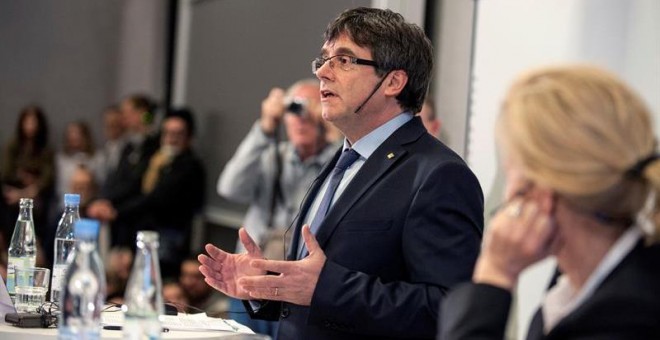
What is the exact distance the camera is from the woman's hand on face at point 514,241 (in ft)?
6.13

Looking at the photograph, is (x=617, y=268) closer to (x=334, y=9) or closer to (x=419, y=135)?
(x=419, y=135)

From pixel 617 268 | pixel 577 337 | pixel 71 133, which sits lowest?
pixel 71 133

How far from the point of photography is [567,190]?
1.78m

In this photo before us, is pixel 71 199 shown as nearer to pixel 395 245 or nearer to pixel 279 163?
pixel 395 245

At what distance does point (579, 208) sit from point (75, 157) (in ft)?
23.7

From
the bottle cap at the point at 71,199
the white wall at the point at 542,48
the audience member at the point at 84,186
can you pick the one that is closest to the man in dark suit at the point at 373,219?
the bottle cap at the point at 71,199

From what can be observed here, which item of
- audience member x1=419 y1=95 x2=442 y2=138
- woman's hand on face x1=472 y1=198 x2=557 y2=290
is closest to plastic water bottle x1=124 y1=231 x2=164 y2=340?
woman's hand on face x1=472 y1=198 x2=557 y2=290

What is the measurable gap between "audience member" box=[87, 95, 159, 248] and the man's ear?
15.6 feet

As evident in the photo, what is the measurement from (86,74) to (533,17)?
20.3 feet

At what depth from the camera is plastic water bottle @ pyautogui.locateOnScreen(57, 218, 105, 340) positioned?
2057mm

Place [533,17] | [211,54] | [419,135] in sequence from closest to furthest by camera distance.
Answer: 1. [419,135]
2. [533,17]
3. [211,54]

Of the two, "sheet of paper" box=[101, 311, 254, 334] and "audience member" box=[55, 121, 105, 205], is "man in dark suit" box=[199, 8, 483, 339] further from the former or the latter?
"audience member" box=[55, 121, 105, 205]

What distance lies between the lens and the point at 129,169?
25.8ft

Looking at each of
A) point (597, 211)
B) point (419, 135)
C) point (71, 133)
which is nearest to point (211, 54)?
point (71, 133)
